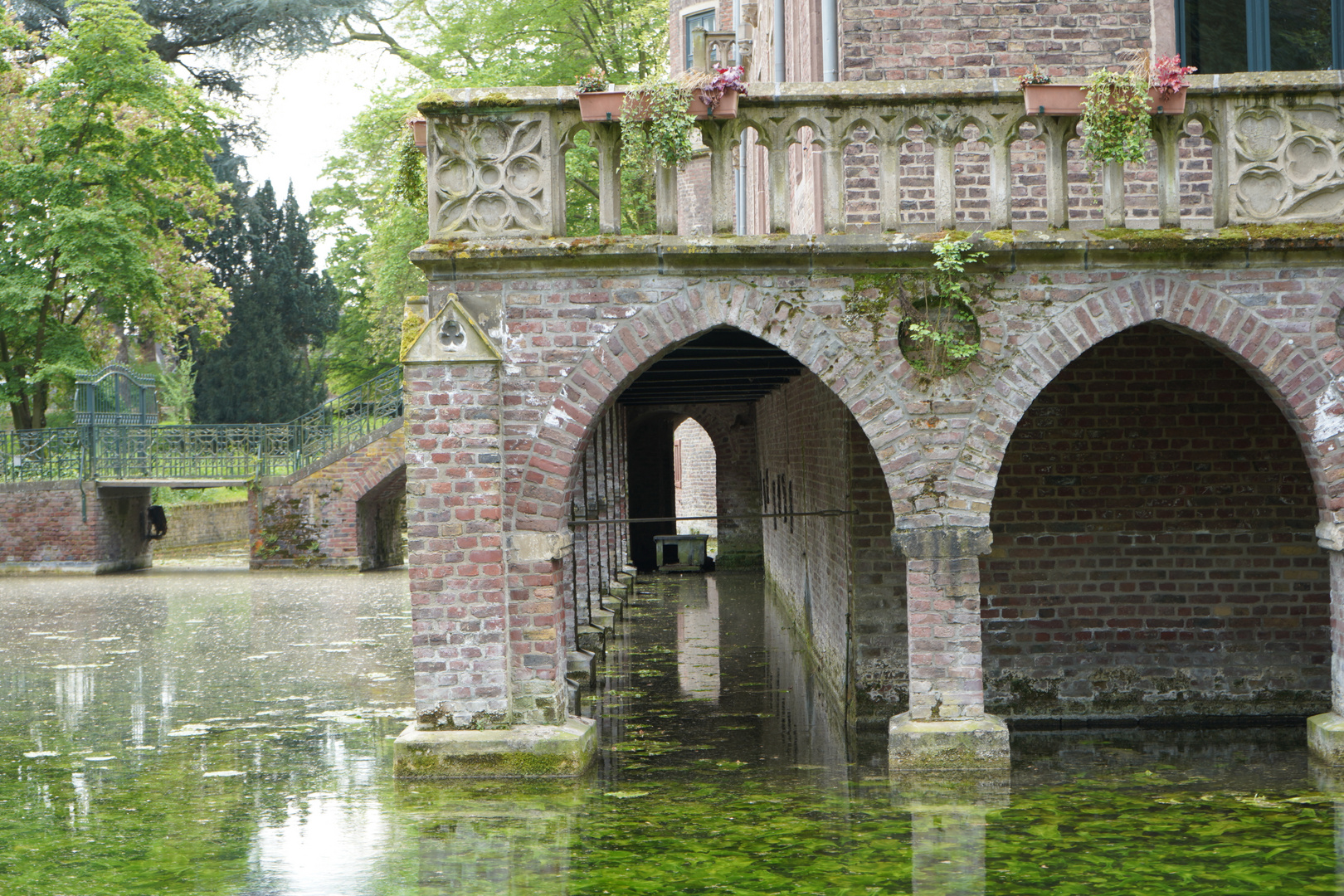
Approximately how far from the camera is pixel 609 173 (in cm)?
812

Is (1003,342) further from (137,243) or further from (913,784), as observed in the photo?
(137,243)

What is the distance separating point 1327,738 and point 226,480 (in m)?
23.6

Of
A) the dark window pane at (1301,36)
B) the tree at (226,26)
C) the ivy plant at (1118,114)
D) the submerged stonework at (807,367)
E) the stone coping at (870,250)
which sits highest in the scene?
the tree at (226,26)

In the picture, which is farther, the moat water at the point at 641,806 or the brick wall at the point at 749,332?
the brick wall at the point at 749,332

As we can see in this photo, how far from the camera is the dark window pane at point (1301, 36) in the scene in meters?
9.45

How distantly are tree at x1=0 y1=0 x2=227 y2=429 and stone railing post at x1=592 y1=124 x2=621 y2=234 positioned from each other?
22.3 meters

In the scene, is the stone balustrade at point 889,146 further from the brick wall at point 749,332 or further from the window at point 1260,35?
the window at point 1260,35

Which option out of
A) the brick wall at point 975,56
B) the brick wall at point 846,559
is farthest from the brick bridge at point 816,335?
the brick wall at point 975,56

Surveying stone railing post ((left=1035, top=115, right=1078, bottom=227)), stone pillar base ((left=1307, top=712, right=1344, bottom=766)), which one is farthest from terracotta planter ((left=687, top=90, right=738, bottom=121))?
→ stone pillar base ((left=1307, top=712, right=1344, bottom=766))

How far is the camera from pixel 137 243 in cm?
2883

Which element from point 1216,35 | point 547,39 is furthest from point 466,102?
point 547,39

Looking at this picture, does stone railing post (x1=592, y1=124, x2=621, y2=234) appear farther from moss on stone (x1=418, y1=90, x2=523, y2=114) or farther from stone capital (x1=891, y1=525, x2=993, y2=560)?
stone capital (x1=891, y1=525, x2=993, y2=560)

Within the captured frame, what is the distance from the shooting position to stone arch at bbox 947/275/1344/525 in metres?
7.86

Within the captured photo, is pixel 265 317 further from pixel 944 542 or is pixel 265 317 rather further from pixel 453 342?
pixel 944 542
